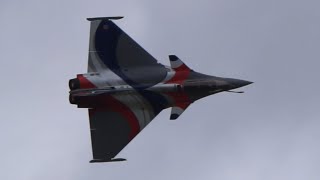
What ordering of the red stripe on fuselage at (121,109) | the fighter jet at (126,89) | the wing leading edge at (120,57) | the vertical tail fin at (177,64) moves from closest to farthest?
the fighter jet at (126,89)
the red stripe on fuselage at (121,109)
the wing leading edge at (120,57)
the vertical tail fin at (177,64)

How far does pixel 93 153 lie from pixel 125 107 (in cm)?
335

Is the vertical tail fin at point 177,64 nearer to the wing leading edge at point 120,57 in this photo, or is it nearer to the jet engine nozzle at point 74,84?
the wing leading edge at point 120,57

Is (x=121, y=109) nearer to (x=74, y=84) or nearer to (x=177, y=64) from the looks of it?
(x=74, y=84)

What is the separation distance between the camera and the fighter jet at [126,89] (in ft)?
157

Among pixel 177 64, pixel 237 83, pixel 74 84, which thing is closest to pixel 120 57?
pixel 74 84

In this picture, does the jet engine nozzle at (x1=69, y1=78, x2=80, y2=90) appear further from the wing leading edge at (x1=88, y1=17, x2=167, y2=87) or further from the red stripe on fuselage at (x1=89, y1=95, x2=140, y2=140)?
the red stripe on fuselage at (x1=89, y1=95, x2=140, y2=140)

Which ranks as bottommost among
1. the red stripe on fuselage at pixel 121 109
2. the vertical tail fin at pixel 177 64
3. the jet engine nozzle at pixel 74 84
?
the red stripe on fuselage at pixel 121 109

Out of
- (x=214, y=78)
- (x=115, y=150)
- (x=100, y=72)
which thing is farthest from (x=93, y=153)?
(x=214, y=78)

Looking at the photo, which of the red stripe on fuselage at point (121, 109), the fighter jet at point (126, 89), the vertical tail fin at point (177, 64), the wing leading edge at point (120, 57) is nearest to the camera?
the fighter jet at point (126, 89)

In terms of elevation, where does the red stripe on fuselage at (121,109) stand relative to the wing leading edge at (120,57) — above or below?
below

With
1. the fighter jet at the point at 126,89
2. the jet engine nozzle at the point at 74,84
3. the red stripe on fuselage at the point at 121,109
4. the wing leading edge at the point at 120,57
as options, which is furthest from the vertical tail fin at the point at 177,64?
the jet engine nozzle at the point at 74,84

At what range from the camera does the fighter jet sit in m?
48.0

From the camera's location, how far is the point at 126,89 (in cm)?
4791

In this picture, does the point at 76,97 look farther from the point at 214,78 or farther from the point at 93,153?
the point at 214,78
